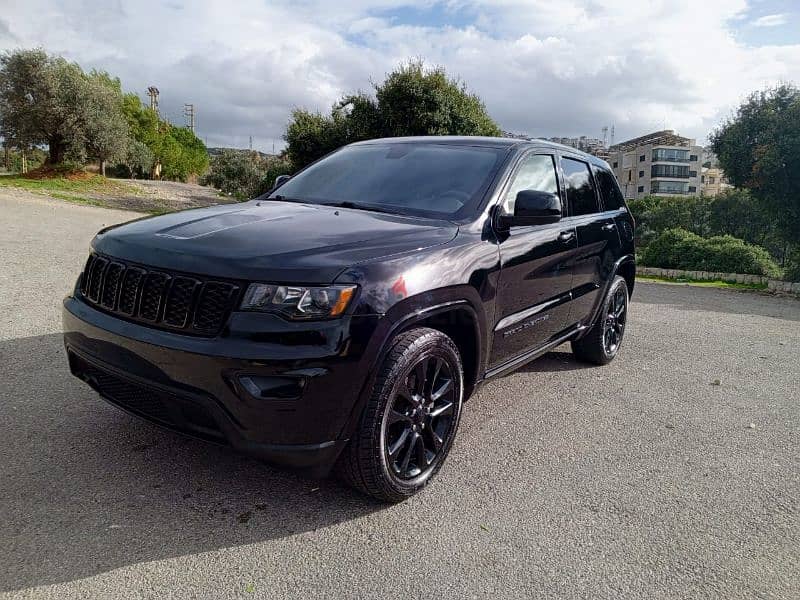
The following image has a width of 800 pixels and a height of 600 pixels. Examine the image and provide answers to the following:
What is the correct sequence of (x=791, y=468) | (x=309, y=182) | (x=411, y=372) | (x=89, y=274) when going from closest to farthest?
(x=411, y=372)
(x=89, y=274)
(x=791, y=468)
(x=309, y=182)

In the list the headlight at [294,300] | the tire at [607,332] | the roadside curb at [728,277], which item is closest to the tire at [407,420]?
the headlight at [294,300]

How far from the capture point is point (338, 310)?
96.6 inches

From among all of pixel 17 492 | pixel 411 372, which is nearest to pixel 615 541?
pixel 411 372

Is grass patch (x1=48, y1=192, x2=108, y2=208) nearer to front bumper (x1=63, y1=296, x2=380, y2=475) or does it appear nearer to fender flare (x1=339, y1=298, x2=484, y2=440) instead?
front bumper (x1=63, y1=296, x2=380, y2=475)

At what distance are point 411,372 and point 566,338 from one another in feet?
6.84

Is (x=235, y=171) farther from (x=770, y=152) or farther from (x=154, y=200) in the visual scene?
(x=770, y=152)

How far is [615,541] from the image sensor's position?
8.84 feet

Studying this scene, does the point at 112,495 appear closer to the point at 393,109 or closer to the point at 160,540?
the point at 160,540

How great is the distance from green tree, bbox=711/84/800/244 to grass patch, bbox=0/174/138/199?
21.2 meters

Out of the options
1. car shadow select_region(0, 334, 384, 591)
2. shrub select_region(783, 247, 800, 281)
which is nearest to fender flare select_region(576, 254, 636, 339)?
car shadow select_region(0, 334, 384, 591)

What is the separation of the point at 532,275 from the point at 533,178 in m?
0.68

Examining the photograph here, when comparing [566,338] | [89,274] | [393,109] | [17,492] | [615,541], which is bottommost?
[615,541]

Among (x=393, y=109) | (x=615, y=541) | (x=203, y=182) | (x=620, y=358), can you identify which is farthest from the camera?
(x=203, y=182)

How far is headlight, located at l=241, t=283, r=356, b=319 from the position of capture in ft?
7.98
